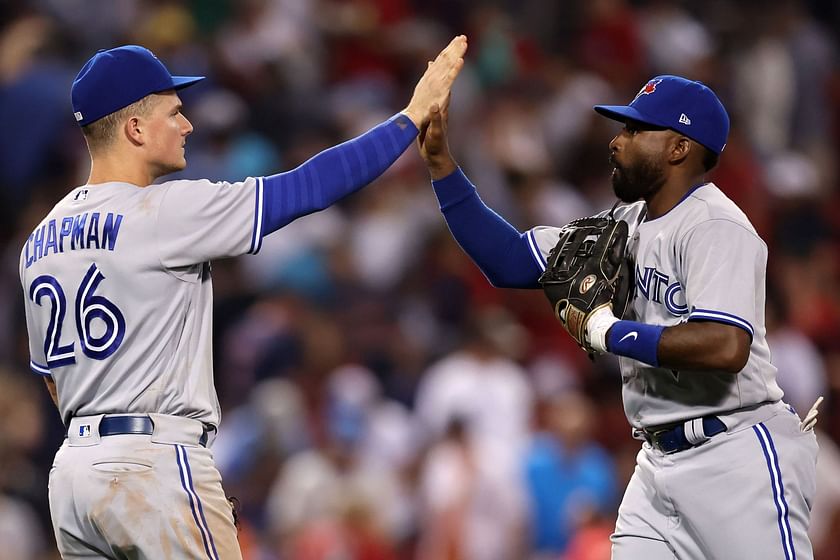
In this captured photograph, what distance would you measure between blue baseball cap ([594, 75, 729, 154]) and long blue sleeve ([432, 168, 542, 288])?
59 centimetres

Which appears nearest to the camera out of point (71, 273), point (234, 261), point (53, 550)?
point (71, 273)

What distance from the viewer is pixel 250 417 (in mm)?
7730

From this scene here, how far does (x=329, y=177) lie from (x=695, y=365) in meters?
1.12

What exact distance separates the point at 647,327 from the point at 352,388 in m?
4.19

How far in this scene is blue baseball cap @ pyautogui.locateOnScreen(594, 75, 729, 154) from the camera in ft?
13.1

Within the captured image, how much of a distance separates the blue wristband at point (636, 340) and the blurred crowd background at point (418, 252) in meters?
3.11

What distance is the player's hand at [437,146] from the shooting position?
170 inches

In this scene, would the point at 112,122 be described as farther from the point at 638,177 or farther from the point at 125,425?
the point at 638,177

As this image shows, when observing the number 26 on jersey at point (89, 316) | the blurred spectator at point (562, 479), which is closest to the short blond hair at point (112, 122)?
the number 26 on jersey at point (89, 316)

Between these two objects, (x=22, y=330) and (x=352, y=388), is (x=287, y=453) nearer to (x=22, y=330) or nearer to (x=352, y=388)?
(x=352, y=388)

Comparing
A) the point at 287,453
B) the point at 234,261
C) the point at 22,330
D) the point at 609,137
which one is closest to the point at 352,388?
the point at 287,453

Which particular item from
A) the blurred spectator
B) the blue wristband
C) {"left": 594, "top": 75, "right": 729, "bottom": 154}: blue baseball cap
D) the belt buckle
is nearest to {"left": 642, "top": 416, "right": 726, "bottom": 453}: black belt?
the belt buckle

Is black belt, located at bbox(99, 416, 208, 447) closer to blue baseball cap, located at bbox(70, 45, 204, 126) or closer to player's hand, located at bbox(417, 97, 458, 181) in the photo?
blue baseball cap, located at bbox(70, 45, 204, 126)

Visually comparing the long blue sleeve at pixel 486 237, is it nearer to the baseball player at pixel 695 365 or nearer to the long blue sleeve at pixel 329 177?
the baseball player at pixel 695 365
